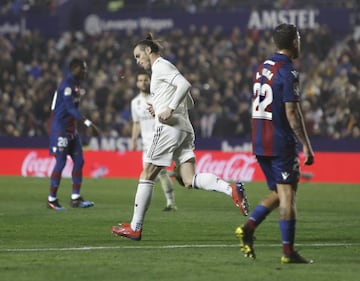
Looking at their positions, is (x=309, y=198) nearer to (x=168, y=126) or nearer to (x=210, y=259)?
(x=168, y=126)

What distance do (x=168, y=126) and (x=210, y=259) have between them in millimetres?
2574

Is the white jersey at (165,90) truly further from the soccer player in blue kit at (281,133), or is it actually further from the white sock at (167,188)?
the white sock at (167,188)

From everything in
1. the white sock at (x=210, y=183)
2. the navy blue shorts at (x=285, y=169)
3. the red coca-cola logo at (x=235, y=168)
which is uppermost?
the navy blue shorts at (x=285, y=169)

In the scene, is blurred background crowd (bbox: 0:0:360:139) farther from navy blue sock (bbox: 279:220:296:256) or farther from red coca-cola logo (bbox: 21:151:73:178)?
navy blue sock (bbox: 279:220:296:256)

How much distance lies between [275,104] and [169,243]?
2650mm

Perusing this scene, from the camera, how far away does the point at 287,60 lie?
32.2 feet

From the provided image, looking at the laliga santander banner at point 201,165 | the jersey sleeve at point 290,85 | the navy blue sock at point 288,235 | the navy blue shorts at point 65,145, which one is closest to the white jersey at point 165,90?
the jersey sleeve at point 290,85

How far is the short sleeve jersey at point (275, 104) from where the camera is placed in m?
9.73

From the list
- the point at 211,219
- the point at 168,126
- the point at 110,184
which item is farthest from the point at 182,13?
the point at 168,126

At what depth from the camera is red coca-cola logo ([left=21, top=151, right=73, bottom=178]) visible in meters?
29.3

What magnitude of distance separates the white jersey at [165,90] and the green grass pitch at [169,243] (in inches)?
55.1

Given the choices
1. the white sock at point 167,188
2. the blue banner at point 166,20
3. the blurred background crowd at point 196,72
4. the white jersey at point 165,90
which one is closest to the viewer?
the white jersey at point 165,90

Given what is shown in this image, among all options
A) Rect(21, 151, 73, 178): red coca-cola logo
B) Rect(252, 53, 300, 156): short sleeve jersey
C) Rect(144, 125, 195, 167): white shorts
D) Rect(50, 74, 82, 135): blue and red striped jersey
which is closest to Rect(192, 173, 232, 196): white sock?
Rect(144, 125, 195, 167): white shorts

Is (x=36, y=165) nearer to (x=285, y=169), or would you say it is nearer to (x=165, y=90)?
(x=165, y=90)
